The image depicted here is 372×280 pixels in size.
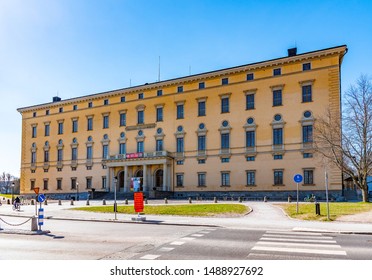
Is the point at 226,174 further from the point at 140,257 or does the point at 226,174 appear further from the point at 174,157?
the point at 140,257

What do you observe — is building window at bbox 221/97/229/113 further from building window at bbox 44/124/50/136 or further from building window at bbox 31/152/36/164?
building window at bbox 31/152/36/164

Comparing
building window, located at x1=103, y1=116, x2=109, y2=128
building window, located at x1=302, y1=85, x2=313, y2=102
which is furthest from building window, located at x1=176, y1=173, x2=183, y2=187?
building window, located at x1=302, y1=85, x2=313, y2=102

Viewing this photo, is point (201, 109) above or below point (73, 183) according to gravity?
above

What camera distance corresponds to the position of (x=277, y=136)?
165 ft

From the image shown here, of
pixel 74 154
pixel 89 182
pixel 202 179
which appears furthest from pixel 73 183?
pixel 202 179

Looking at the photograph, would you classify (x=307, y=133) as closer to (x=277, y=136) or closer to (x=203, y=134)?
(x=277, y=136)

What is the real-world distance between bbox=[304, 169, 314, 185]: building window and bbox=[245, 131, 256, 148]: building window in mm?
8218

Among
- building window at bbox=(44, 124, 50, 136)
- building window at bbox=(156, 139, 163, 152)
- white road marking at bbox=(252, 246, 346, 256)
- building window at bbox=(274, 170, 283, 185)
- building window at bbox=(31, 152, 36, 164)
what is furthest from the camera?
building window at bbox=(31, 152, 36, 164)

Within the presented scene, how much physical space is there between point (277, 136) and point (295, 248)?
39.5 meters

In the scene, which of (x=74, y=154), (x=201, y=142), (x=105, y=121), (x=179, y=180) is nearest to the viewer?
(x=201, y=142)

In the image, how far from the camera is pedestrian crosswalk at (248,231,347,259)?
10734mm

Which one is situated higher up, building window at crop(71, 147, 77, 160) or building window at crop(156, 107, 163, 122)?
building window at crop(156, 107, 163, 122)

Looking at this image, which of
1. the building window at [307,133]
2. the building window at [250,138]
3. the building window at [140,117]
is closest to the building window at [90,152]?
the building window at [140,117]
